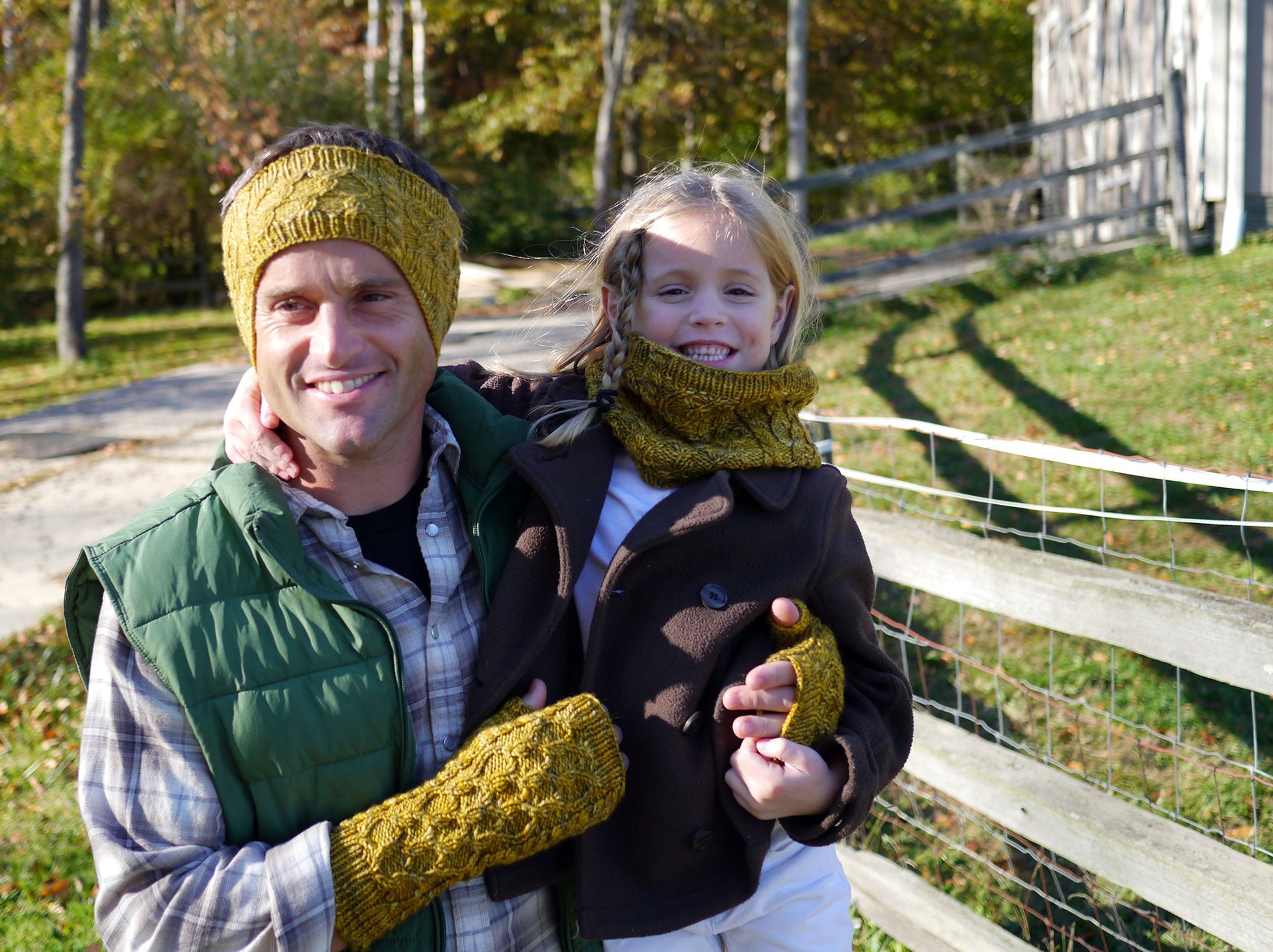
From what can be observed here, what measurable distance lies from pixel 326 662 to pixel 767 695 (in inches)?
29.1

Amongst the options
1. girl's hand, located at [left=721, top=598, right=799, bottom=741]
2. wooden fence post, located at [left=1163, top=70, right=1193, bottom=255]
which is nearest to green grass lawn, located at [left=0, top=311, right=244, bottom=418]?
girl's hand, located at [left=721, top=598, right=799, bottom=741]

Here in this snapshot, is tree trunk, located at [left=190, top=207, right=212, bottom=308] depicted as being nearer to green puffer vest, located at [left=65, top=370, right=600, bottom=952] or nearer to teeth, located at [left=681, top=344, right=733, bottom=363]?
teeth, located at [left=681, top=344, right=733, bottom=363]

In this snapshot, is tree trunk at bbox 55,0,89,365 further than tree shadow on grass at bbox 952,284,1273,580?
Yes

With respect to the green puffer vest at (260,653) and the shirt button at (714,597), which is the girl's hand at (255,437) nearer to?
the green puffer vest at (260,653)

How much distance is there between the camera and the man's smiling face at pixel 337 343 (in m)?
1.65

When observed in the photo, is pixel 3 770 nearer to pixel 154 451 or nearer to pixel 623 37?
pixel 154 451

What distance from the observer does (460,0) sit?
22.2 meters

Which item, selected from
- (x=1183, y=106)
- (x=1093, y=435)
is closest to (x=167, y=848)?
(x=1093, y=435)

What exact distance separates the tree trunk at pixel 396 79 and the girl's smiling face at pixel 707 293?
1905cm

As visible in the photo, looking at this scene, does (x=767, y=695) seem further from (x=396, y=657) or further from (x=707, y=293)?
(x=707, y=293)

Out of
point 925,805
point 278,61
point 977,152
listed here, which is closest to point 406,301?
point 925,805

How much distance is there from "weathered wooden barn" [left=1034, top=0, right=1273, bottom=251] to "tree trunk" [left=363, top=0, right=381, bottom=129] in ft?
40.0

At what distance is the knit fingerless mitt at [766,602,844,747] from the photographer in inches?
68.0

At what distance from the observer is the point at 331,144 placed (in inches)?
68.1
